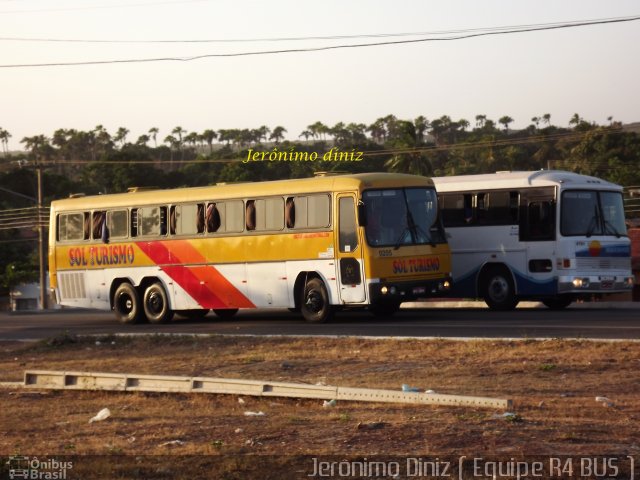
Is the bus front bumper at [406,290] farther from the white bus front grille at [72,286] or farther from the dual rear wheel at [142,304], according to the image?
the white bus front grille at [72,286]

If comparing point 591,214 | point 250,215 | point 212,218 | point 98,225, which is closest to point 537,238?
point 591,214

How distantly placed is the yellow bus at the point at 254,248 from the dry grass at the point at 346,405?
414 cm

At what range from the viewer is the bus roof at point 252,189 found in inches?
981

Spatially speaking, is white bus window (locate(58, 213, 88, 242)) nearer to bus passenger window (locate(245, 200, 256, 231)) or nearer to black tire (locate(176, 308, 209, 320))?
black tire (locate(176, 308, 209, 320))

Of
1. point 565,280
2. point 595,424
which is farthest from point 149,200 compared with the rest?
point 595,424

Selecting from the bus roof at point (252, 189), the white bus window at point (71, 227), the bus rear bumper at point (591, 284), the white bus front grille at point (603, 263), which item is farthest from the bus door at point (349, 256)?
the white bus window at point (71, 227)

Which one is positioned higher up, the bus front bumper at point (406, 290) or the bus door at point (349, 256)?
the bus door at point (349, 256)

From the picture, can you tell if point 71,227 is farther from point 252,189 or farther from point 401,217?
point 401,217

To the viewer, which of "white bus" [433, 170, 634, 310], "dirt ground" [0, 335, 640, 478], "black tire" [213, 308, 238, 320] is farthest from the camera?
"black tire" [213, 308, 238, 320]

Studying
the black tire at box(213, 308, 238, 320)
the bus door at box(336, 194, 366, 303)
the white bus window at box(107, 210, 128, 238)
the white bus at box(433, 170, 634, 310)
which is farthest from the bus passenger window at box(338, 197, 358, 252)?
the white bus window at box(107, 210, 128, 238)

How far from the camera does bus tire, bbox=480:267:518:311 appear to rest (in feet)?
88.8

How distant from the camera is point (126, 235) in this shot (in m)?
29.4

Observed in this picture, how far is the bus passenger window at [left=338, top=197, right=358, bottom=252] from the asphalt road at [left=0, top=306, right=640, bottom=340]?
5.60ft

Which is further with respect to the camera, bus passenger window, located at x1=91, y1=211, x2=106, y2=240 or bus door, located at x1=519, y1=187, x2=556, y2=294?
bus passenger window, located at x1=91, y1=211, x2=106, y2=240
